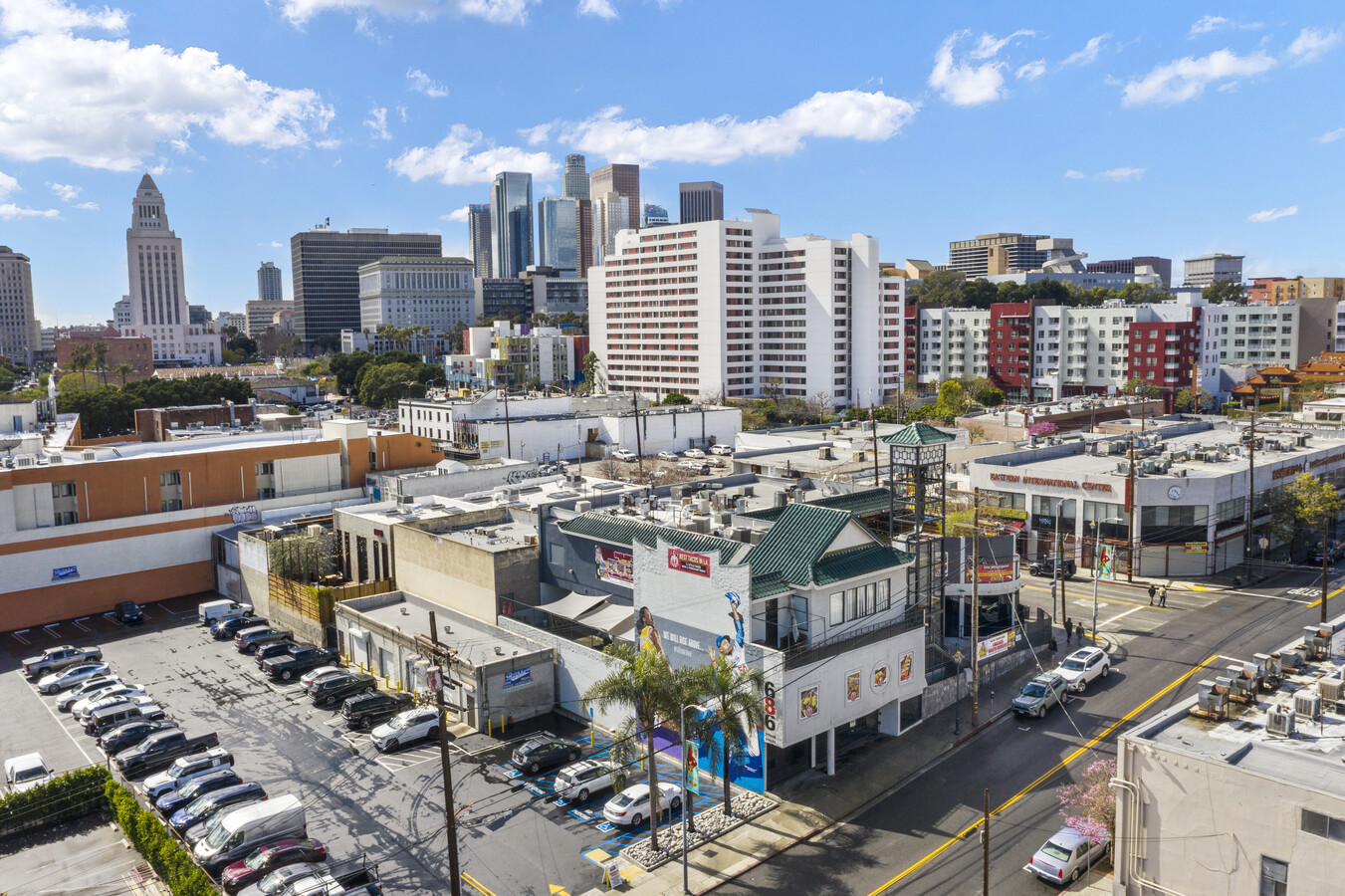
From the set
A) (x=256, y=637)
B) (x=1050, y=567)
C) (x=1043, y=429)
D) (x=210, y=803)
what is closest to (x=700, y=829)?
(x=210, y=803)

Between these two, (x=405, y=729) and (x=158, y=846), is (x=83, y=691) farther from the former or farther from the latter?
(x=158, y=846)

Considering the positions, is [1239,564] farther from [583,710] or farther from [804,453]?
[583,710]

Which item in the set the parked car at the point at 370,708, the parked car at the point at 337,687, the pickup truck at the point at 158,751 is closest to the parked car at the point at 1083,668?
the parked car at the point at 370,708

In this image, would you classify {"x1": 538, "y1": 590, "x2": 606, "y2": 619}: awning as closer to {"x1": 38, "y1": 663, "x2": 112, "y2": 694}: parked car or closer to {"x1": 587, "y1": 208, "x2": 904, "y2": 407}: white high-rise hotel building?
{"x1": 38, "y1": 663, "x2": 112, "y2": 694}: parked car

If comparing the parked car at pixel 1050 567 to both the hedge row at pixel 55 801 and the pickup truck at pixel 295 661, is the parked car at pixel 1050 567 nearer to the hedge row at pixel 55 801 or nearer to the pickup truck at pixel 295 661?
the pickup truck at pixel 295 661

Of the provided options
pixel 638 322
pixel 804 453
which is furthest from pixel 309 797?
pixel 638 322

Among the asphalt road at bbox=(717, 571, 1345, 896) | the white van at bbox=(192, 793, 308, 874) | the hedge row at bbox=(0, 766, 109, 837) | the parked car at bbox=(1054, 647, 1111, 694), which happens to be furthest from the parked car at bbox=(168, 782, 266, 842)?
the parked car at bbox=(1054, 647, 1111, 694)

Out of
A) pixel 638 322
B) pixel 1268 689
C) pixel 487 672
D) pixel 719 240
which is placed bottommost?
pixel 487 672
